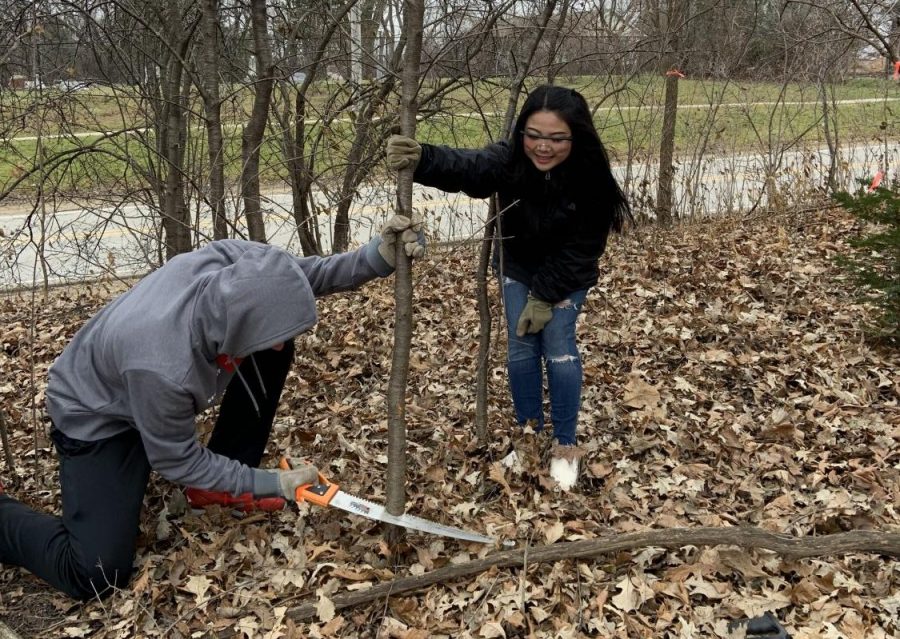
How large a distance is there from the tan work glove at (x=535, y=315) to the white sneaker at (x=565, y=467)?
1.83 ft

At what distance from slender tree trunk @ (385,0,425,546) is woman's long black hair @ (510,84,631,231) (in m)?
0.60

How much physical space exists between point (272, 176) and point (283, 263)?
3341 millimetres

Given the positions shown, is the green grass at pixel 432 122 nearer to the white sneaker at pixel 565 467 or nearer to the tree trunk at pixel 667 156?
the tree trunk at pixel 667 156

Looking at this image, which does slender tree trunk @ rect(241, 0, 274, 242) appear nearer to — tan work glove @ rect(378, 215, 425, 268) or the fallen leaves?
the fallen leaves

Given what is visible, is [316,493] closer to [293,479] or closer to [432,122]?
[293,479]

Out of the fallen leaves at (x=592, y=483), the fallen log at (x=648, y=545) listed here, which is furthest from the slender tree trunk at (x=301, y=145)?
the fallen log at (x=648, y=545)

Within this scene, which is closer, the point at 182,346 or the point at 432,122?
the point at 182,346

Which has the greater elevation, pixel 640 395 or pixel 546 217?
pixel 546 217

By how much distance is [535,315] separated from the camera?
10.2ft

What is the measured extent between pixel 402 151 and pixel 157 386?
111 cm

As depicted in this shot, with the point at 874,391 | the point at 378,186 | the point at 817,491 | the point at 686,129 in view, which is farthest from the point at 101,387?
the point at 686,129

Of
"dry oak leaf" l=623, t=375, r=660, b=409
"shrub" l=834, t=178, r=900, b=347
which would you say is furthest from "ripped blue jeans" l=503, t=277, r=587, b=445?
"shrub" l=834, t=178, r=900, b=347

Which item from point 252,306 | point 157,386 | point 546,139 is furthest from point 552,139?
point 157,386

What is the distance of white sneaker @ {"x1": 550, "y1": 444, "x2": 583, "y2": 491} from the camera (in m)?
3.25
